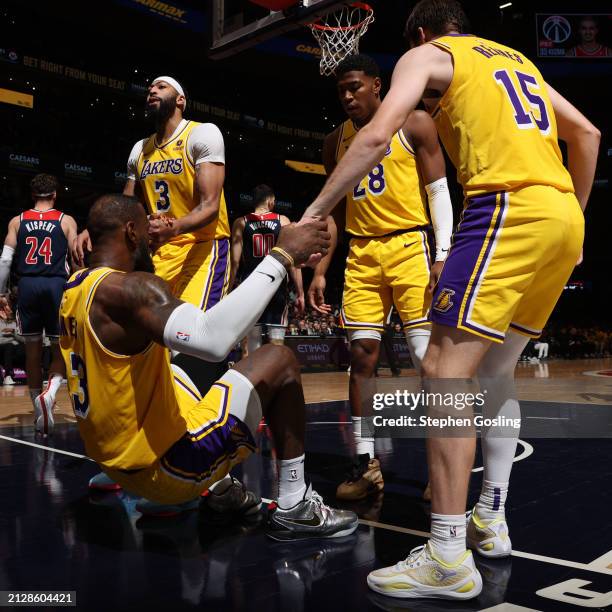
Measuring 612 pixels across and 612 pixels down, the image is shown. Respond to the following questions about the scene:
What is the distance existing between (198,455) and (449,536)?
93 cm

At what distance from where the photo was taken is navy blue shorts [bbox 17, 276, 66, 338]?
5484mm

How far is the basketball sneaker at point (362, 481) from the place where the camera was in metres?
2.97

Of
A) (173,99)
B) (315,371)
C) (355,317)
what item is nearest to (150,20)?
(315,371)

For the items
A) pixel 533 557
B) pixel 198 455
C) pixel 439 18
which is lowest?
pixel 533 557

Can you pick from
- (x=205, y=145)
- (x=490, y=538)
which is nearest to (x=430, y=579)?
(x=490, y=538)

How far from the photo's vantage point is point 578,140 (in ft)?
7.70

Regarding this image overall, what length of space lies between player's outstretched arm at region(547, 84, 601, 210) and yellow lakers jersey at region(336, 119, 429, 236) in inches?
41.4

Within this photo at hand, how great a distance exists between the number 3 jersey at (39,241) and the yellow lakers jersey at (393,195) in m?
3.31

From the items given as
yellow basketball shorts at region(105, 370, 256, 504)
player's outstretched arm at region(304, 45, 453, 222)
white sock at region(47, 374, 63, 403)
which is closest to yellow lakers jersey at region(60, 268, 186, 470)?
yellow basketball shorts at region(105, 370, 256, 504)

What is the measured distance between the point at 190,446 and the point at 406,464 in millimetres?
1864

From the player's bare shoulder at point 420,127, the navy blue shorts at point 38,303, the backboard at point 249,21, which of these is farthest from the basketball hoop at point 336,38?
the player's bare shoulder at point 420,127

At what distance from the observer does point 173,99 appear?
3654 mm

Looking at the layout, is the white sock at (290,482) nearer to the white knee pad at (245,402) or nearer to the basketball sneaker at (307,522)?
the basketball sneaker at (307,522)

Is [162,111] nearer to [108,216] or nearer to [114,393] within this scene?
[108,216]
